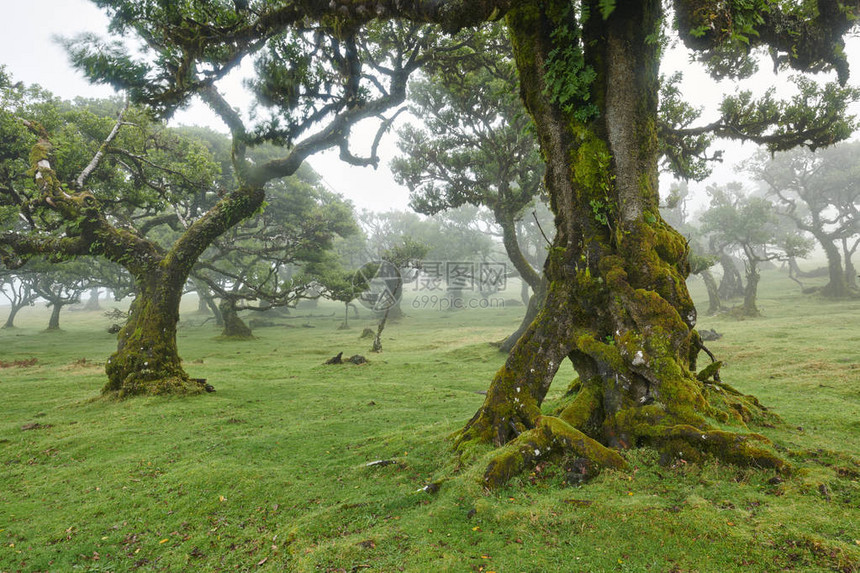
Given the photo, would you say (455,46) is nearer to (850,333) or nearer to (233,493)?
(233,493)

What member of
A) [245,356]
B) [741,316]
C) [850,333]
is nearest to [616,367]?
[850,333]

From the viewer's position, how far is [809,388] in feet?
28.7

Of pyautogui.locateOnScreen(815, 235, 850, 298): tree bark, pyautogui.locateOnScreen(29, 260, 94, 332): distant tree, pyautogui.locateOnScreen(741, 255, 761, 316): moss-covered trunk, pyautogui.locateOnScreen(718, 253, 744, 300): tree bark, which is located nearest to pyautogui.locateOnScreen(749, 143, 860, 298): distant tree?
pyautogui.locateOnScreen(815, 235, 850, 298): tree bark

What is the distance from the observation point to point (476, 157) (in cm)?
1955

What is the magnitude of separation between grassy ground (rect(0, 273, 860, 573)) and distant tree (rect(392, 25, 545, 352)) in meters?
10.1

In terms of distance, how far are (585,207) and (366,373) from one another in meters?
11.1

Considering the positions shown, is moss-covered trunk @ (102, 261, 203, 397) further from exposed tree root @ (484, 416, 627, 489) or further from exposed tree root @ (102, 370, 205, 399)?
exposed tree root @ (484, 416, 627, 489)

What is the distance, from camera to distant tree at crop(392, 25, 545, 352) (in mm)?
17859

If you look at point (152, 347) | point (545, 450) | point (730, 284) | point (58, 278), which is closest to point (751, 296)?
point (730, 284)

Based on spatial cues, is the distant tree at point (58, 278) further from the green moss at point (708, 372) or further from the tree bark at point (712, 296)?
the tree bark at point (712, 296)

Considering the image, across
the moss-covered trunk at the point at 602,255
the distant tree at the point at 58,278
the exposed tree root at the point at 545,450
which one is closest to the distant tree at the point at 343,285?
the moss-covered trunk at the point at 602,255

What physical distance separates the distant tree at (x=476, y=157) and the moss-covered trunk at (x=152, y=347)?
39.7 ft

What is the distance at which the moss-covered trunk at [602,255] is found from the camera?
500cm

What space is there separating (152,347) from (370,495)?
31.2 ft
